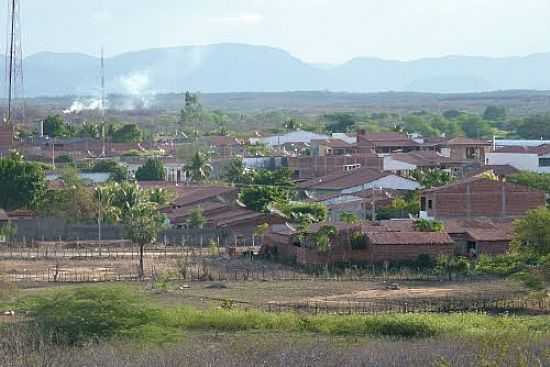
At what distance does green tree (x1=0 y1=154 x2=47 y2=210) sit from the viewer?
208 feet

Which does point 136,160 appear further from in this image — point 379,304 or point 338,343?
point 338,343

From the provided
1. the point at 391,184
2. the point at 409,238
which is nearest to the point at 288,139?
the point at 391,184

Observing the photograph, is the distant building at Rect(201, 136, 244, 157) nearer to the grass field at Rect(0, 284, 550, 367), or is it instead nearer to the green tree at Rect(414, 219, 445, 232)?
the green tree at Rect(414, 219, 445, 232)

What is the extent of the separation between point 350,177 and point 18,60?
24447mm

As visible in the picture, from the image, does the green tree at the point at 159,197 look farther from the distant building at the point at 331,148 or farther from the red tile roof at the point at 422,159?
the distant building at the point at 331,148

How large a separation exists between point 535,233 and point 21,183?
28431 millimetres

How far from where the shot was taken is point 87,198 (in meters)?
61.8

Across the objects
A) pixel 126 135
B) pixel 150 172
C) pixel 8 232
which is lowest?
pixel 8 232

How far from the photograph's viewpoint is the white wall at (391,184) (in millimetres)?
69125

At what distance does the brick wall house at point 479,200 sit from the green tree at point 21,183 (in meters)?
18.8

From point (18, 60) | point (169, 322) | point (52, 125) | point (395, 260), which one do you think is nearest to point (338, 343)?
point (169, 322)

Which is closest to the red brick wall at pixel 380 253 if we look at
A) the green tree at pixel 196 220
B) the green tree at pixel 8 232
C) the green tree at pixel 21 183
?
the green tree at pixel 196 220

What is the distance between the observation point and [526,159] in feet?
267

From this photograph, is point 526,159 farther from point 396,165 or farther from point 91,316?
point 91,316
